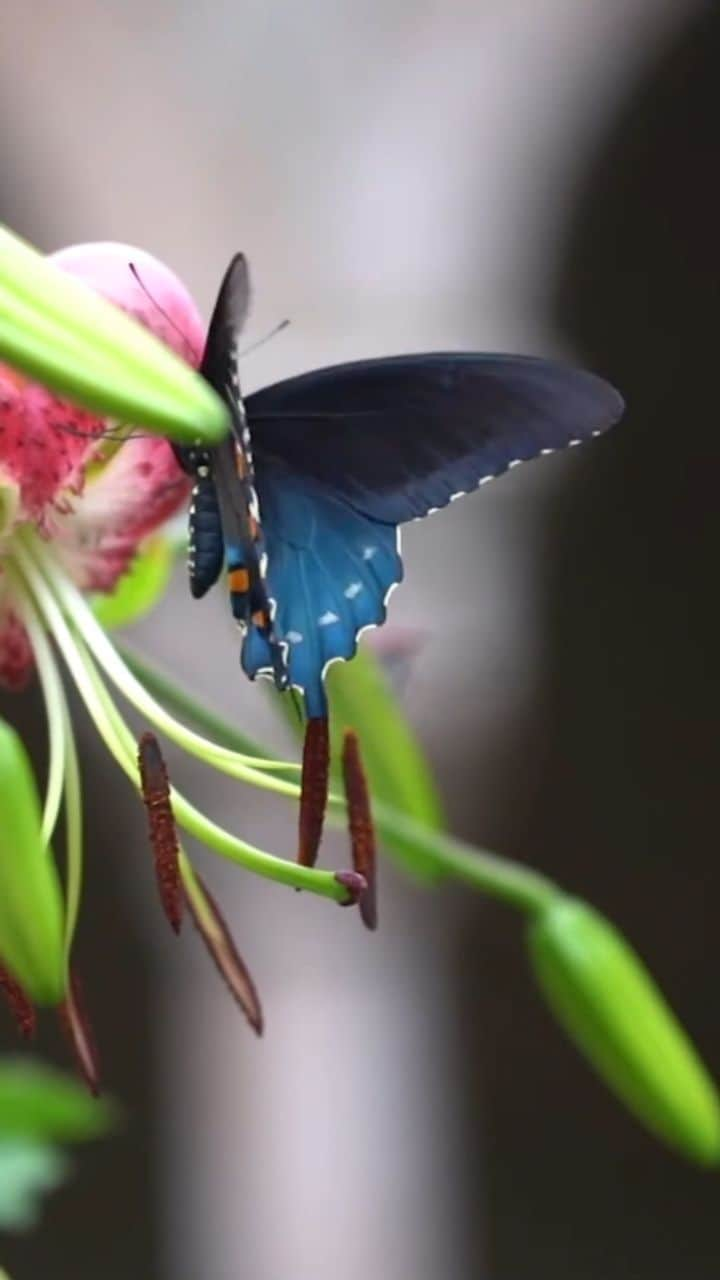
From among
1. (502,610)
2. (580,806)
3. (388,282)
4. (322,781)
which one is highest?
(388,282)

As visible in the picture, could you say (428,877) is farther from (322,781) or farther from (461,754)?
(461,754)

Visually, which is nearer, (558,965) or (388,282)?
(558,965)

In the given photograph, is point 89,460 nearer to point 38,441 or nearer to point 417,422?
point 38,441

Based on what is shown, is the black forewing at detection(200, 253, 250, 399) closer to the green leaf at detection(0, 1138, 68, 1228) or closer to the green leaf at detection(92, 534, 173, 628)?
the green leaf at detection(92, 534, 173, 628)

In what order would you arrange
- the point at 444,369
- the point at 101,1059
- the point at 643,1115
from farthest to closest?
the point at 101,1059, the point at 643,1115, the point at 444,369

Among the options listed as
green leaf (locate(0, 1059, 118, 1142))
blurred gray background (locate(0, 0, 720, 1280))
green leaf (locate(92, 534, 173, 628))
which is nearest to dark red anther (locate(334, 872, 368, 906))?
green leaf (locate(92, 534, 173, 628))

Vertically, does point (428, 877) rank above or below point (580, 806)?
above

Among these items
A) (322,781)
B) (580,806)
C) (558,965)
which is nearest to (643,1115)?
(558,965)
